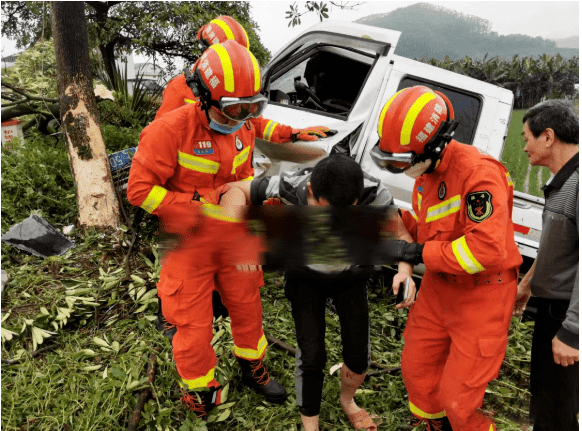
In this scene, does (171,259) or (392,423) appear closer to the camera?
(171,259)

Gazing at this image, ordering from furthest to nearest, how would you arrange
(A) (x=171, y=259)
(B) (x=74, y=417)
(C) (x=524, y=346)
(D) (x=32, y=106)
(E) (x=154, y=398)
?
(D) (x=32, y=106)
(C) (x=524, y=346)
(E) (x=154, y=398)
(B) (x=74, y=417)
(A) (x=171, y=259)

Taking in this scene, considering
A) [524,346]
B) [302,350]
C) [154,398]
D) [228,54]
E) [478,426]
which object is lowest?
[524,346]

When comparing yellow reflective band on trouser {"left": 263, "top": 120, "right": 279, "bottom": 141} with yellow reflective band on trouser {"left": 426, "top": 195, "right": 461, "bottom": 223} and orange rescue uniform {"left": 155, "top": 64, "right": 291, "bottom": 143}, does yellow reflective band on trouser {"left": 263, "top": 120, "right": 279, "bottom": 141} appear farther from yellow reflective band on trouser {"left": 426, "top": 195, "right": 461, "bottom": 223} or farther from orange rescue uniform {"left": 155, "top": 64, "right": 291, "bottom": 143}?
yellow reflective band on trouser {"left": 426, "top": 195, "right": 461, "bottom": 223}

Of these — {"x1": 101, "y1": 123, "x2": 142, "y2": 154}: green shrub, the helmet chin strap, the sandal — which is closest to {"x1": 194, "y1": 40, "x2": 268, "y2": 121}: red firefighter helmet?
the helmet chin strap

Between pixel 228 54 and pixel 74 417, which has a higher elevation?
pixel 228 54

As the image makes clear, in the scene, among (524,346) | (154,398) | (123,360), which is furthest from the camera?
(524,346)

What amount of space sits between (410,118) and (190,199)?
126 centimetres

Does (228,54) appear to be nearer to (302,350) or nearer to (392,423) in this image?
(302,350)

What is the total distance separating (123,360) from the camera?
2.80 meters

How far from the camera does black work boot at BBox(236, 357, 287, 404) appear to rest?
267 cm

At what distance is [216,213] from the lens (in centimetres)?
195

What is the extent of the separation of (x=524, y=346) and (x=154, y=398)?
9.81ft

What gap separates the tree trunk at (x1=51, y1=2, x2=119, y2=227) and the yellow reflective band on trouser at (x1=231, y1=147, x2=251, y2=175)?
100 inches

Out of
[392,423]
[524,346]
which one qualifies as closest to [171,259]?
[392,423]
